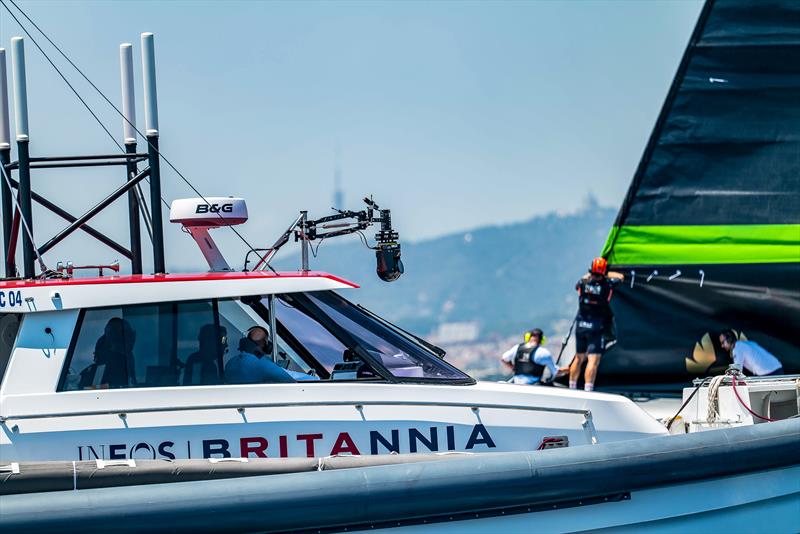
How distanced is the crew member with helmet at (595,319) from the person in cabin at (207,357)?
16.1 feet

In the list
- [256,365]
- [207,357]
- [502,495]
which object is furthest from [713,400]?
[207,357]

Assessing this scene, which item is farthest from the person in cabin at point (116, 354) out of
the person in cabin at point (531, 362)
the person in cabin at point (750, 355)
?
the person in cabin at point (750, 355)

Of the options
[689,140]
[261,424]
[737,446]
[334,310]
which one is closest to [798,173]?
[689,140]

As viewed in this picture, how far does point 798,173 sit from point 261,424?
19.4 ft

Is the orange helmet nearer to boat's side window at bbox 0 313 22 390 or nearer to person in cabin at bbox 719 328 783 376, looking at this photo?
person in cabin at bbox 719 328 783 376

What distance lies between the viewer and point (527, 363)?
11.2 m

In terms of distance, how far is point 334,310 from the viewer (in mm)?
6984

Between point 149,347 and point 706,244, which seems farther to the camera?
point 706,244

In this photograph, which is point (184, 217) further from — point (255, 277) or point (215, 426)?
point (215, 426)

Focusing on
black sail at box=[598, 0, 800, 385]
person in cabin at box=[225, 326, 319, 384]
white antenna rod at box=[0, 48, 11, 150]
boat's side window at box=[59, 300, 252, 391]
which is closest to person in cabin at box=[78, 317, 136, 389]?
boat's side window at box=[59, 300, 252, 391]

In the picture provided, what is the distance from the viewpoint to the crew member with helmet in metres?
10.9

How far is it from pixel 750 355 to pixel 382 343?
4.56 metres

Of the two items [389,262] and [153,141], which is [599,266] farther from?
[153,141]

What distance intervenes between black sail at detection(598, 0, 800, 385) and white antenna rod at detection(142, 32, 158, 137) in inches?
192
